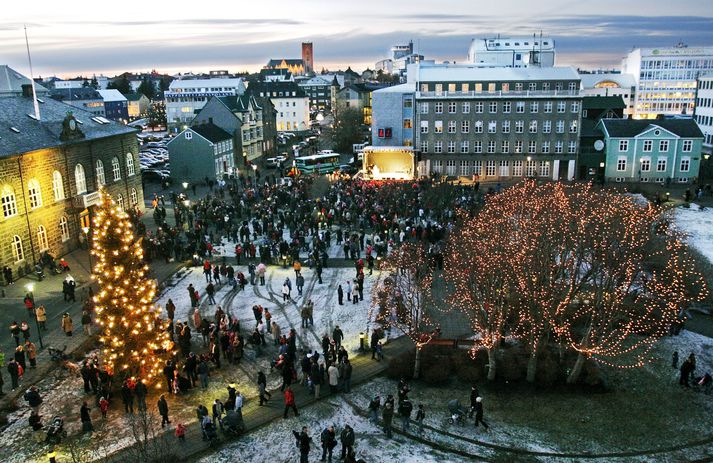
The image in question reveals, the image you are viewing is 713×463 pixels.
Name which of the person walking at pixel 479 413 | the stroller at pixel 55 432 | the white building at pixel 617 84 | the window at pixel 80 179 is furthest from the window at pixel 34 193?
the white building at pixel 617 84

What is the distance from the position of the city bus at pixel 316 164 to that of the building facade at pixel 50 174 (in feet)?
81.8

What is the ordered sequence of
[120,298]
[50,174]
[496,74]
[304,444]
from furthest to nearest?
[496,74], [50,174], [120,298], [304,444]

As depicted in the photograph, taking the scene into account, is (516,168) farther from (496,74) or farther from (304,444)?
(304,444)

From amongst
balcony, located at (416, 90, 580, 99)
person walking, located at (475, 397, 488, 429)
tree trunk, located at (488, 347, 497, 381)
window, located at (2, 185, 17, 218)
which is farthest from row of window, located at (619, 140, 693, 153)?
window, located at (2, 185, 17, 218)

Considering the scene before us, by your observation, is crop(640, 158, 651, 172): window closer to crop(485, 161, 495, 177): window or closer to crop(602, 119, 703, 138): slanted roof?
crop(602, 119, 703, 138): slanted roof

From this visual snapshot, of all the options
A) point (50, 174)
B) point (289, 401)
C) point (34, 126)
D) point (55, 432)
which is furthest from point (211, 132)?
point (55, 432)

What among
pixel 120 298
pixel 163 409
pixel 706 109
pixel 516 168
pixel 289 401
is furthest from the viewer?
pixel 706 109

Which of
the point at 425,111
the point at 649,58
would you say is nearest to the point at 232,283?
the point at 425,111

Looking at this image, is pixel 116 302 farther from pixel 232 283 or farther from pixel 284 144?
pixel 284 144

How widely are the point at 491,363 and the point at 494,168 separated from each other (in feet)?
138

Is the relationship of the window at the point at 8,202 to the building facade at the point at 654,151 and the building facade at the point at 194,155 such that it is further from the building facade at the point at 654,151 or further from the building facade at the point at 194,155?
the building facade at the point at 654,151

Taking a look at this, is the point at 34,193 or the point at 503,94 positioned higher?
the point at 503,94

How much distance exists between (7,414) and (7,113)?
2196 centimetres

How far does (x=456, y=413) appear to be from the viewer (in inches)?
741
